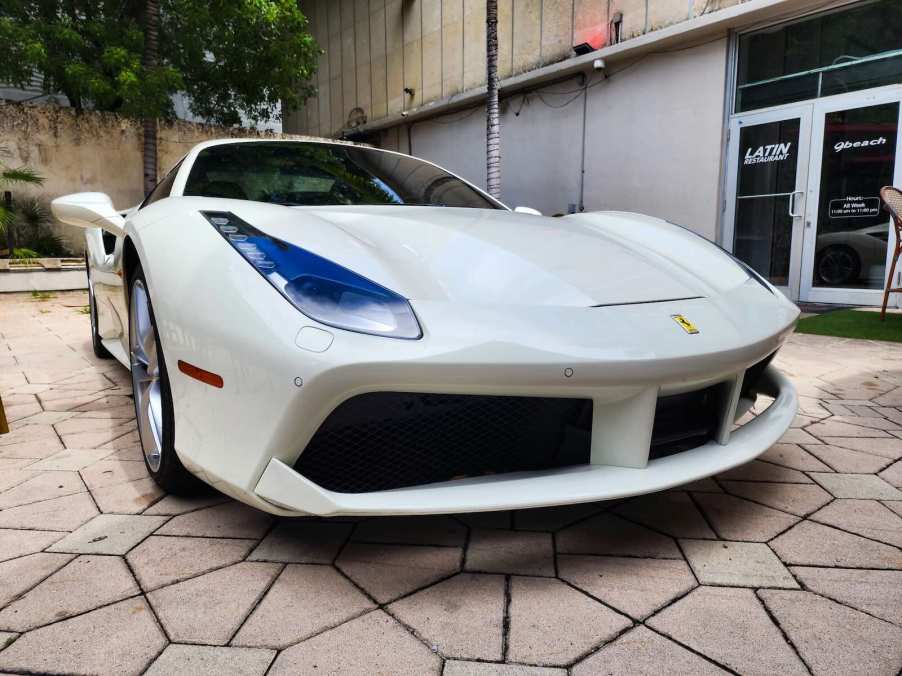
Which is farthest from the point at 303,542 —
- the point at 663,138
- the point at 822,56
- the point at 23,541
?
the point at 663,138

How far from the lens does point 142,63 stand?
9.12m

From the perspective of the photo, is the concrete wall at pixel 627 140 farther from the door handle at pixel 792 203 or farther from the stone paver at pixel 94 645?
the stone paver at pixel 94 645

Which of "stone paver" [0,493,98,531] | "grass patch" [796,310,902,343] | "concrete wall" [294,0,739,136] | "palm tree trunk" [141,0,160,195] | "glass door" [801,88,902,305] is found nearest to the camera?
"stone paver" [0,493,98,531]

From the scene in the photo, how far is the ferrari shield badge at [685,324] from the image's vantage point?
1360 mm

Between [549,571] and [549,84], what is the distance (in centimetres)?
940

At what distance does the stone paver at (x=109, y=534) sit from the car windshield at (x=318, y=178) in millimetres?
988

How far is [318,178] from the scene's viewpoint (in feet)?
7.06

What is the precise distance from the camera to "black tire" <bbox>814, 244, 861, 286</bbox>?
614cm

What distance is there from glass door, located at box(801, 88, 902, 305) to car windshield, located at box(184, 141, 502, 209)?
5.26 metres

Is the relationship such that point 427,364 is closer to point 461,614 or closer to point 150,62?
point 461,614

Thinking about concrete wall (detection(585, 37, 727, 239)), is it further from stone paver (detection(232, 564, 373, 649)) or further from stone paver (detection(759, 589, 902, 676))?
stone paver (detection(232, 564, 373, 649))

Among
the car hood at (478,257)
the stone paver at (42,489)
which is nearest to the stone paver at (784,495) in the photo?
the car hood at (478,257)

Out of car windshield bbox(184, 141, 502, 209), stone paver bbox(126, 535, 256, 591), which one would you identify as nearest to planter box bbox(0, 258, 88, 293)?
car windshield bbox(184, 141, 502, 209)

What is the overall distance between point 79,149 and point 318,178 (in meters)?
9.40
